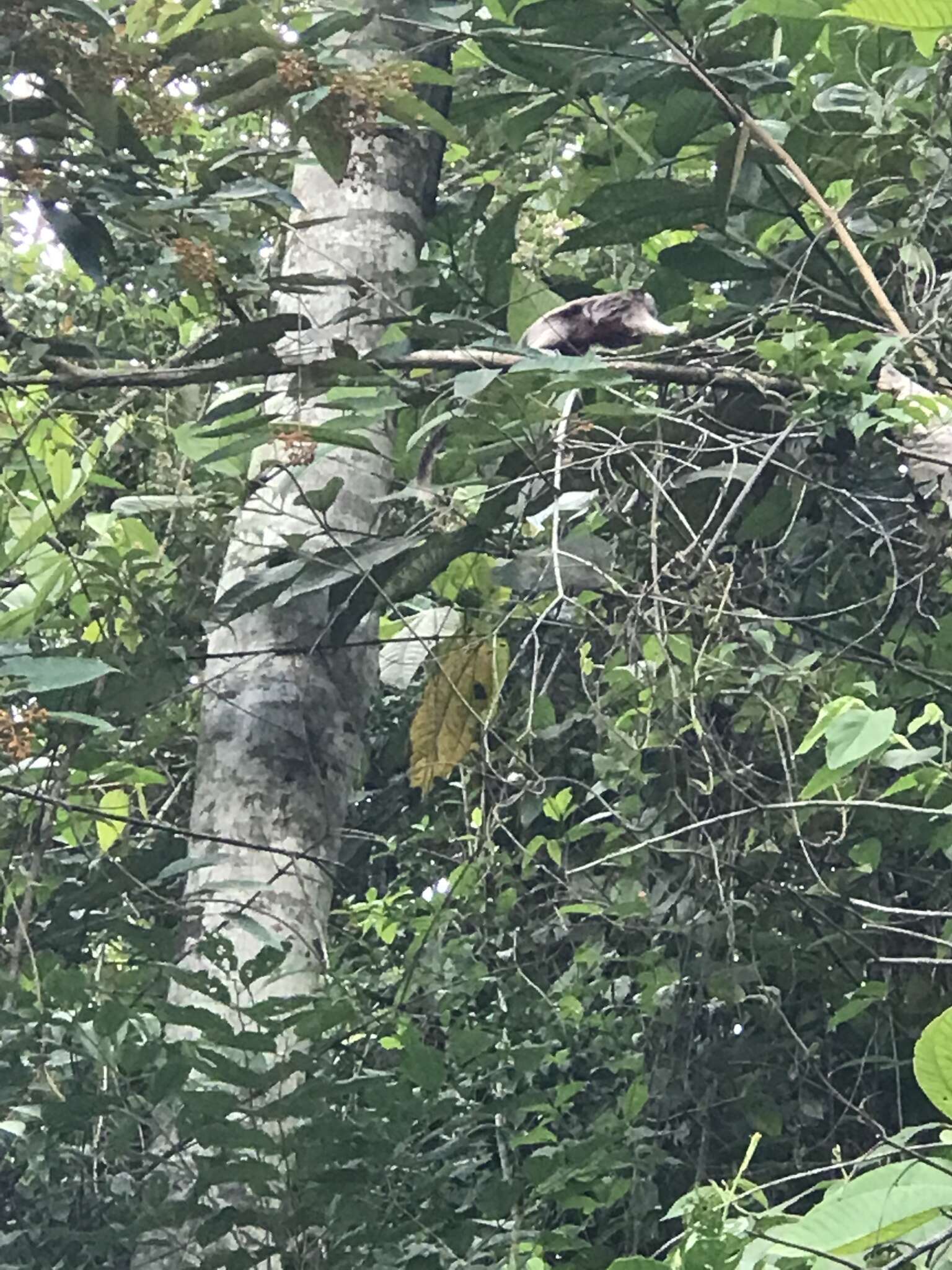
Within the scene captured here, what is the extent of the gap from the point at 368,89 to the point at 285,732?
58 centimetres

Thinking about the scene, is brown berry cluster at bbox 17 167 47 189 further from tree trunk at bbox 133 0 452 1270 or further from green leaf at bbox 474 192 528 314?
green leaf at bbox 474 192 528 314

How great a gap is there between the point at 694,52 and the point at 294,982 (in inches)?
35.3

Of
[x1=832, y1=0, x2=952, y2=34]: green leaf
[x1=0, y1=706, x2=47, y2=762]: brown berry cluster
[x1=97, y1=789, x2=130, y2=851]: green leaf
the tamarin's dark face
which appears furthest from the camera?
[x1=97, y1=789, x2=130, y2=851]: green leaf

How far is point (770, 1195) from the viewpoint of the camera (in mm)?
1627

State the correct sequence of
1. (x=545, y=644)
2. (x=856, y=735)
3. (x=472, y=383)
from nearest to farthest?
(x=856, y=735)
(x=472, y=383)
(x=545, y=644)

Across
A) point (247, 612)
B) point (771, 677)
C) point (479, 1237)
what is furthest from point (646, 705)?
point (479, 1237)

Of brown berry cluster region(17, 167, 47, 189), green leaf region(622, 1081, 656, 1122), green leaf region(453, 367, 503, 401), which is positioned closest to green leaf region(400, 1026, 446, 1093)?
green leaf region(622, 1081, 656, 1122)

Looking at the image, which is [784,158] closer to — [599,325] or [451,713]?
[599,325]

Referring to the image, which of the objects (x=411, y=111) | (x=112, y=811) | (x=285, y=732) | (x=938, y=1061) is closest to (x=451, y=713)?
(x=285, y=732)

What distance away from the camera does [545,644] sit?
1912mm

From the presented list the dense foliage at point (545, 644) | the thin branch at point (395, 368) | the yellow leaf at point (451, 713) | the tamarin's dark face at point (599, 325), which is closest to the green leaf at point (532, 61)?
the dense foliage at point (545, 644)

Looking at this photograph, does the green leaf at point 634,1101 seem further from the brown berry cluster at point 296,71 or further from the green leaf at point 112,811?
the brown berry cluster at point 296,71

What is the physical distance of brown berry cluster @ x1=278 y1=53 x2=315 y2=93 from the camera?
1.29 metres

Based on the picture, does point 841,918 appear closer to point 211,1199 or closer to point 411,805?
point 211,1199
